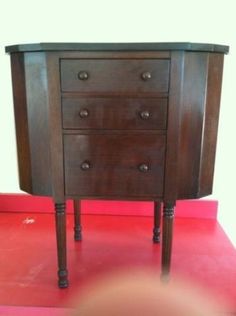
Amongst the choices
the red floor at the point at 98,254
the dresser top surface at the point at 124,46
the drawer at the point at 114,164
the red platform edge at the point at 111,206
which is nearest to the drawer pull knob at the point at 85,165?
the drawer at the point at 114,164

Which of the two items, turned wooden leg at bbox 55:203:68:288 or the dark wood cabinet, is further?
turned wooden leg at bbox 55:203:68:288

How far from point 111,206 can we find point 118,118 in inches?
36.1

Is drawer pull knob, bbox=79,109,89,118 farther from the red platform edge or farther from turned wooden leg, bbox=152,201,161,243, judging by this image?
the red platform edge

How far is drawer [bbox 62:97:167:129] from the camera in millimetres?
998

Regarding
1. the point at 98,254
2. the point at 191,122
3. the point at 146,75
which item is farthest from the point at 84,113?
the point at 98,254

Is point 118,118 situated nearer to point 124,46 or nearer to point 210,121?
point 124,46

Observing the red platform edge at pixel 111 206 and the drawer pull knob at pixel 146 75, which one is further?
the red platform edge at pixel 111 206

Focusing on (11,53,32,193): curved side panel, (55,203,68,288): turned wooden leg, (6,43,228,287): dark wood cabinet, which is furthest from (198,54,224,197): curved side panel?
(11,53,32,193): curved side panel

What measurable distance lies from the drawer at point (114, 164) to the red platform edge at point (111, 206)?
2.43 feet

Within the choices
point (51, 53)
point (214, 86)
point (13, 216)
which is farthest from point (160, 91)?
point (13, 216)

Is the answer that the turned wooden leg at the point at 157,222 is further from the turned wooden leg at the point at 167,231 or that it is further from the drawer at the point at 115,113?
the drawer at the point at 115,113

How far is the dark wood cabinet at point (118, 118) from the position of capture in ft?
3.19
